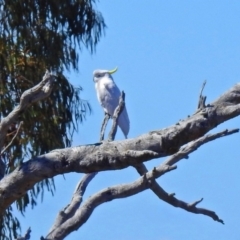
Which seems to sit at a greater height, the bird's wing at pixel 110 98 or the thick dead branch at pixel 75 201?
the bird's wing at pixel 110 98

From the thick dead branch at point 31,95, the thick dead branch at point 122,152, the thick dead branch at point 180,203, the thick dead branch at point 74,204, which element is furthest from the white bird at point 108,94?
the thick dead branch at point 122,152

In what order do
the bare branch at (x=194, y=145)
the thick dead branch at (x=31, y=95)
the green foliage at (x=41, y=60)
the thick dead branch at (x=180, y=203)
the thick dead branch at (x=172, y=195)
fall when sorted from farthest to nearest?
the green foliage at (x=41, y=60)
the thick dead branch at (x=180, y=203)
the thick dead branch at (x=172, y=195)
the thick dead branch at (x=31, y=95)
the bare branch at (x=194, y=145)

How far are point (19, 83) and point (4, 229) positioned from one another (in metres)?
1.26

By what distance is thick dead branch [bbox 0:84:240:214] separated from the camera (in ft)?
10.1

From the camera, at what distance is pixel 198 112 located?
3104mm

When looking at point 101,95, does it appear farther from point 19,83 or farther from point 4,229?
point 4,229

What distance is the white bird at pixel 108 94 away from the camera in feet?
27.9

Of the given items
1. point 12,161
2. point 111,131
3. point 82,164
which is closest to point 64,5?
point 12,161

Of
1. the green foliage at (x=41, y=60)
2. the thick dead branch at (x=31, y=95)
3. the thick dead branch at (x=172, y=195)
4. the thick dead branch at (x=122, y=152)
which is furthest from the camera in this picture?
the green foliage at (x=41, y=60)

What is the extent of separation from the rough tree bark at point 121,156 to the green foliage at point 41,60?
156 inches

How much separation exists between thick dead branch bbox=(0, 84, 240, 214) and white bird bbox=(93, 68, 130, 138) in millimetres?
4951

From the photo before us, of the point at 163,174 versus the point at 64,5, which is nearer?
the point at 163,174

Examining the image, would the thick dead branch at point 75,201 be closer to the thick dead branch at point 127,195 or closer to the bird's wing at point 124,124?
the thick dead branch at point 127,195

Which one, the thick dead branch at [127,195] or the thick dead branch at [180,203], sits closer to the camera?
the thick dead branch at [127,195]
